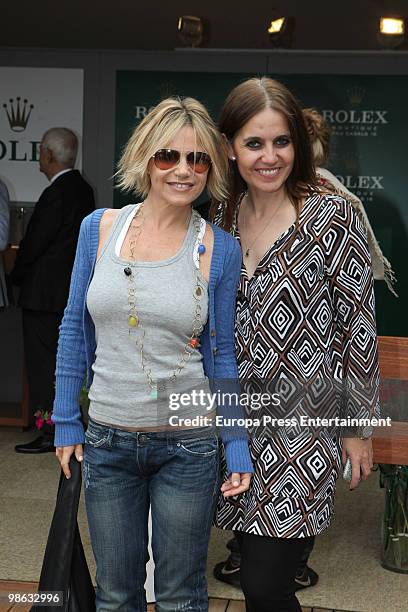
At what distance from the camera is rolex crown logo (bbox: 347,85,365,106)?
6.55 metres

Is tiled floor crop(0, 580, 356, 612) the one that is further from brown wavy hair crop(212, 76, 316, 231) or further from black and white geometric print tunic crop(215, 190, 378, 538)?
brown wavy hair crop(212, 76, 316, 231)

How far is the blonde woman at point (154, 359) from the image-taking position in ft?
7.77

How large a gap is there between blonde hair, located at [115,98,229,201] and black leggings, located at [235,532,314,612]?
2.97 feet

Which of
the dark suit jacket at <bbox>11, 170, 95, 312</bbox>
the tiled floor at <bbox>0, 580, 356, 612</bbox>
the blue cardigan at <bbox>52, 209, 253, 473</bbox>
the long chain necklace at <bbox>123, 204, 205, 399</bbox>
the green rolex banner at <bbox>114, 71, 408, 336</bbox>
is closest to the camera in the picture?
the long chain necklace at <bbox>123, 204, 205, 399</bbox>

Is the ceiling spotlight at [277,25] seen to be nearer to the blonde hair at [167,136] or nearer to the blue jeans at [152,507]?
the blonde hair at [167,136]

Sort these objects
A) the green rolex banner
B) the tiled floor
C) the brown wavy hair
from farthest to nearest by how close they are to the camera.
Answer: the green rolex banner, the tiled floor, the brown wavy hair

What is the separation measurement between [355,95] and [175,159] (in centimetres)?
439

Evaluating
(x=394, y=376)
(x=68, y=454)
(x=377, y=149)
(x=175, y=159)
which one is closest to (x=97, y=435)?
(x=68, y=454)

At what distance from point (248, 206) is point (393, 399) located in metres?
0.79

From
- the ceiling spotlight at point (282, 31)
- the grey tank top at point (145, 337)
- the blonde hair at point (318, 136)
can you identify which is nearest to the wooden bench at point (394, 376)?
the blonde hair at point (318, 136)

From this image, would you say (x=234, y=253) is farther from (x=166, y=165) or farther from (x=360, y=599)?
(x=360, y=599)

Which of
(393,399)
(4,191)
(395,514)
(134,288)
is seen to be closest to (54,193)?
(4,191)

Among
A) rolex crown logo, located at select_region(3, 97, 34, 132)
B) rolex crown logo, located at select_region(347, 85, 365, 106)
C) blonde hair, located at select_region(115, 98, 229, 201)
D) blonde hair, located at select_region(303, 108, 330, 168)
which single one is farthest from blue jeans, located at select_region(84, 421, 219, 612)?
rolex crown logo, located at select_region(3, 97, 34, 132)

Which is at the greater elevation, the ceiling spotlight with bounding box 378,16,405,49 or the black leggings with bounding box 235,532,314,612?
the ceiling spotlight with bounding box 378,16,405,49
